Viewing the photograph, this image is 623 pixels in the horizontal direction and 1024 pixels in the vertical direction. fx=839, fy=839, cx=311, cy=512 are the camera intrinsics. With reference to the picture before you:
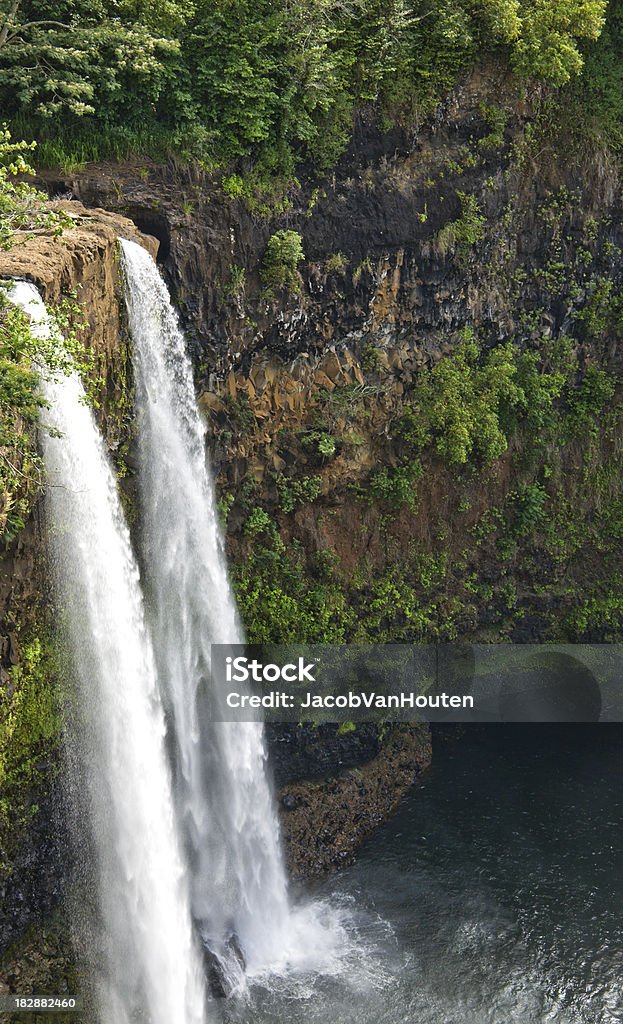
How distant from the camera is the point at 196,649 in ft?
41.8

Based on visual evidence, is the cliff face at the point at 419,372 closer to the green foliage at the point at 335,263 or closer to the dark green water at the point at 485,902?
the green foliage at the point at 335,263

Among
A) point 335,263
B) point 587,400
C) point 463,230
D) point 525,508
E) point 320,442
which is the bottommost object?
point 525,508

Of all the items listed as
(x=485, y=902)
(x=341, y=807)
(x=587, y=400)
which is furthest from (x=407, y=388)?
(x=485, y=902)

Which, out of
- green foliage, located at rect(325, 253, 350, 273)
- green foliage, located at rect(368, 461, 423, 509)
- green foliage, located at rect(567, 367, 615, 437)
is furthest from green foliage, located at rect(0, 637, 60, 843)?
green foliage, located at rect(567, 367, 615, 437)

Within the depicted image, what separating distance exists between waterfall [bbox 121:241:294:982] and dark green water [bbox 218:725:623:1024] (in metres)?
1.15

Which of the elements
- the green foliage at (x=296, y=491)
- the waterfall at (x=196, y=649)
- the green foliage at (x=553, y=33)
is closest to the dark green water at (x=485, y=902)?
the waterfall at (x=196, y=649)

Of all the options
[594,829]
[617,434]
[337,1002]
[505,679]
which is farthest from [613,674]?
[337,1002]

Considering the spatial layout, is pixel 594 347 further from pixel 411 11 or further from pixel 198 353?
pixel 198 353

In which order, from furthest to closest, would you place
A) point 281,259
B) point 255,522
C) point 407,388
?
point 407,388, point 255,522, point 281,259

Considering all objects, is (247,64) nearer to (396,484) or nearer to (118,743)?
(396,484)

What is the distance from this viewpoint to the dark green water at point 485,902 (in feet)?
37.1

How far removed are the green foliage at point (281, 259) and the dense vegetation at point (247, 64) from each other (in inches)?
48.5

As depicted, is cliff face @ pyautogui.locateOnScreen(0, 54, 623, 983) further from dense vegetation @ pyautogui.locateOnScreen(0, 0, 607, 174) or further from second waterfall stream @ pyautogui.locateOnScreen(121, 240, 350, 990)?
second waterfall stream @ pyautogui.locateOnScreen(121, 240, 350, 990)

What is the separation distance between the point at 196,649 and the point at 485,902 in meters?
6.02
